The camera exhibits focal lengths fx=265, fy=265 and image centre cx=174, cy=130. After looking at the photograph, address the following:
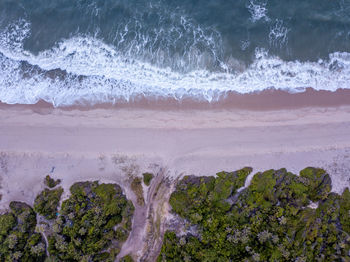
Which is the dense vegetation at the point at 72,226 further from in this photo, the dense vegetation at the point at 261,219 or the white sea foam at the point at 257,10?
the white sea foam at the point at 257,10

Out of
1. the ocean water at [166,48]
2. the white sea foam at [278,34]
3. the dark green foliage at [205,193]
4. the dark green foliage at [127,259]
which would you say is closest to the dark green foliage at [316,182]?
the dark green foliage at [205,193]

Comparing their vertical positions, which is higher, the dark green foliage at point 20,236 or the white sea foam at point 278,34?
the white sea foam at point 278,34

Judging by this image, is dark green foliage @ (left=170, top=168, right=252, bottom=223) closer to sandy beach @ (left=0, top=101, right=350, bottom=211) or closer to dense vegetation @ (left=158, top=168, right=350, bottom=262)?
dense vegetation @ (left=158, top=168, right=350, bottom=262)

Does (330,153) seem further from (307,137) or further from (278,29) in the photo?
(278,29)

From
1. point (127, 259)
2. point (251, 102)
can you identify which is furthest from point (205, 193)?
point (251, 102)

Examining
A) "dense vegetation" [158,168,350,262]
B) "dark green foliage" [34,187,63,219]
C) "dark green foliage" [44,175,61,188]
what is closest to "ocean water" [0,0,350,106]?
"dark green foliage" [44,175,61,188]

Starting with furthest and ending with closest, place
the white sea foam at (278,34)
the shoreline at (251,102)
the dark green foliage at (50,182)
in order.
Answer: the white sea foam at (278,34)
the shoreline at (251,102)
the dark green foliage at (50,182)
